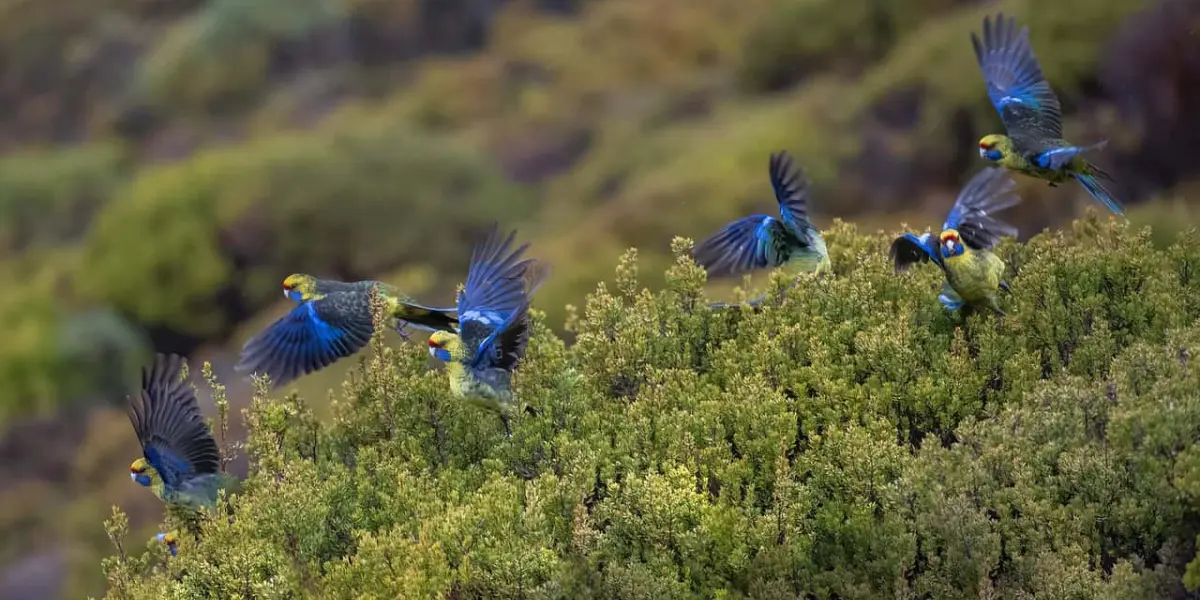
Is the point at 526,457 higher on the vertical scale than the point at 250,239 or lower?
lower

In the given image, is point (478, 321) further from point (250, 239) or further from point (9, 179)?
point (9, 179)

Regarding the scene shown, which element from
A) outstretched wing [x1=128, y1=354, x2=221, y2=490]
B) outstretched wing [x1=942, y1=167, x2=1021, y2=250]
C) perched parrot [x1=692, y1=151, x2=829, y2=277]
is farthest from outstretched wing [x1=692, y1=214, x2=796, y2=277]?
outstretched wing [x1=128, y1=354, x2=221, y2=490]

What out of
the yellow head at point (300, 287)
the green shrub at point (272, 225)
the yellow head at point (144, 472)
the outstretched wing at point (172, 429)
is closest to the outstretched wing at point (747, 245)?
the yellow head at point (300, 287)

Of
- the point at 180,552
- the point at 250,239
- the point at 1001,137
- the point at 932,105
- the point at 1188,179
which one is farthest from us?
the point at 250,239

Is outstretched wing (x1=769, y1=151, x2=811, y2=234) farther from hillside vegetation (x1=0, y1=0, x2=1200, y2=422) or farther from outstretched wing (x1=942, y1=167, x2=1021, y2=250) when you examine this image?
hillside vegetation (x1=0, y1=0, x2=1200, y2=422)

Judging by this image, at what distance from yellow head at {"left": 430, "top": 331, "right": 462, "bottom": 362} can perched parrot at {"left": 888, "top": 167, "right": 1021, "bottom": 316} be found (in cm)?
252

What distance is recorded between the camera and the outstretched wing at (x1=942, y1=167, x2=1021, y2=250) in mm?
7539

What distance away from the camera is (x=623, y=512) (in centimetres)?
603

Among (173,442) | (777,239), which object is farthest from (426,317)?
(777,239)

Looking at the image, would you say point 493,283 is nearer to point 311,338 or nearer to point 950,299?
point 311,338

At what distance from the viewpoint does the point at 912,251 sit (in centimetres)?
763

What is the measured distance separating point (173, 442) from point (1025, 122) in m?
5.67

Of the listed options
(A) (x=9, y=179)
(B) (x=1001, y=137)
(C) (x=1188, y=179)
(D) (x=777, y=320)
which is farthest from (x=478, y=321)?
(A) (x=9, y=179)

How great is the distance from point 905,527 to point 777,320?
1869 millimetres
